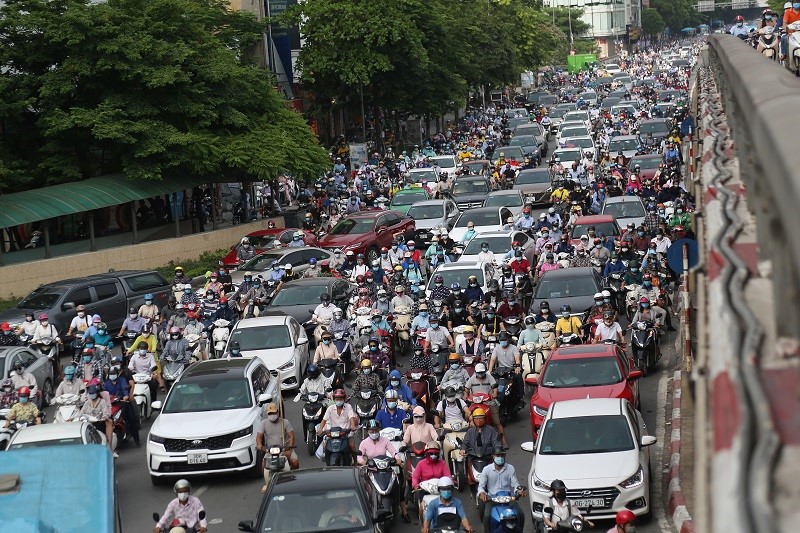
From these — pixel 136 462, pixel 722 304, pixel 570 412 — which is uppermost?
pixel 722 304

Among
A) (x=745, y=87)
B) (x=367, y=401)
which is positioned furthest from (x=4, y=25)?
(x=745, y=87)

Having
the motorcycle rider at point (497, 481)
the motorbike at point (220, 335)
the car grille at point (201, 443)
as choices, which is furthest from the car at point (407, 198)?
the motorcycle rider at point (497, 481)

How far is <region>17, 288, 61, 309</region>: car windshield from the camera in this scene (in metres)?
28.8

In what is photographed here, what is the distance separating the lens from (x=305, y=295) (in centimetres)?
2758

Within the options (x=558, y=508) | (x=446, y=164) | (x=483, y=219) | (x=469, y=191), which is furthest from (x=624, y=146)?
(x=558, y=508)

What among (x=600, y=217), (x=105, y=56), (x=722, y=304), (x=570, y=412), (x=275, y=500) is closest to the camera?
(x=722, y=304)

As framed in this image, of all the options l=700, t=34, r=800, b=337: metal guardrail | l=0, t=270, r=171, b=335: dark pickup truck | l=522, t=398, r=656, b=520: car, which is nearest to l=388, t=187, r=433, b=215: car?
l=0, t=270, r=171, b=335: dark pickup truck

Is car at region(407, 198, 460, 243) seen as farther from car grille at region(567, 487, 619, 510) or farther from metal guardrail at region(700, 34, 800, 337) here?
metal guardrail at region(700, 34, 800, 337)

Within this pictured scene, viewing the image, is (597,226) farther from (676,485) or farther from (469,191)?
(676,485)

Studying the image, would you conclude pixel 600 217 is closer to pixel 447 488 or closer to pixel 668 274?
pixel 668 274

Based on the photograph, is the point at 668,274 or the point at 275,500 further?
the point at 668,274

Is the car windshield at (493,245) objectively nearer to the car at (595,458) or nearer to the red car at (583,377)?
the red car at (583,377)

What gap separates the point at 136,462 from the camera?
1994 centimetres

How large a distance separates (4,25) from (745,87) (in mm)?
36143
